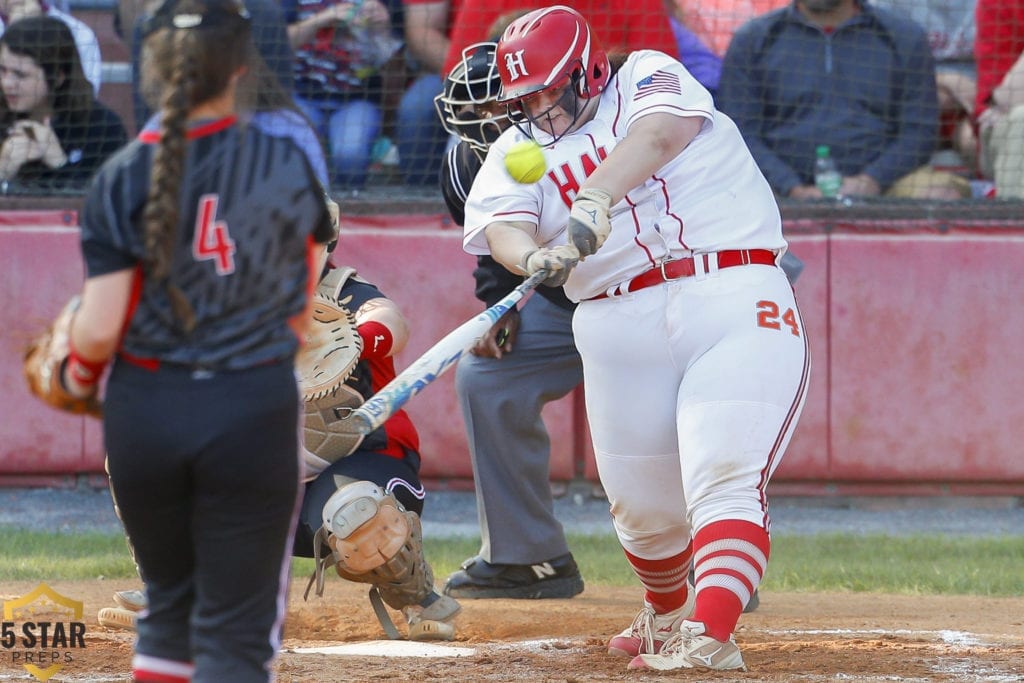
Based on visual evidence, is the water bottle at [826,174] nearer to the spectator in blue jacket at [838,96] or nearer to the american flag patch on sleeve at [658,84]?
the spectator in blue jacket at [838,96]

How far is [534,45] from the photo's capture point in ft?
12.6

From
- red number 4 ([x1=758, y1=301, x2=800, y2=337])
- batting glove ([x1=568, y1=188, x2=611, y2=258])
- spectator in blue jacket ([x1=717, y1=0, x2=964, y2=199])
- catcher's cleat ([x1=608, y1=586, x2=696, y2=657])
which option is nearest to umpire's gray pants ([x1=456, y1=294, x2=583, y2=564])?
catcher's cleat ([x1=608, y1=586, x2=696, y2=657])

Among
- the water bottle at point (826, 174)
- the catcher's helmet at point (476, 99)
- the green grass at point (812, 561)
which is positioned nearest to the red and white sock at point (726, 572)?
the catcher's helmet at point (476, 99)

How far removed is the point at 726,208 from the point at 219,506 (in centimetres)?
178

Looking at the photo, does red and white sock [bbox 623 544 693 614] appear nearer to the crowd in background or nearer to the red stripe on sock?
the red stripe on sock

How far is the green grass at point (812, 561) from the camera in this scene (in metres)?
5.67

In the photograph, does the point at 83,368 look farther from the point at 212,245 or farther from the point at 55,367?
the point at 212,245

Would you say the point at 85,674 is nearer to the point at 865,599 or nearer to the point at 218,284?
the point at 218,284

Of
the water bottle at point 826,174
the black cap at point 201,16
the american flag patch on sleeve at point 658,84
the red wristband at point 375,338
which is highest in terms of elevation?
the black cap at point 201,16

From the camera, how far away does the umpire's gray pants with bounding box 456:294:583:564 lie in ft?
17.9

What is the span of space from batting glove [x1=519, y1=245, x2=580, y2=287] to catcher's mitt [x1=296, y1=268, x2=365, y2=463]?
0.85 meters

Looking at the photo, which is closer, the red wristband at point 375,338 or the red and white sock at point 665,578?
the red and white sock at point 665,578

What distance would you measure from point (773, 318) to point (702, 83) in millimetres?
3788

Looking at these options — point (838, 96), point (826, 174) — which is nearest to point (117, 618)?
point (826, 174)
